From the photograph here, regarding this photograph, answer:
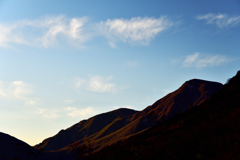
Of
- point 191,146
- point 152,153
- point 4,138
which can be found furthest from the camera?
point 4,138

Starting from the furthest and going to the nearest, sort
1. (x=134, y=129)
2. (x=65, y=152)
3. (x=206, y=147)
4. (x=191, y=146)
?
(x=65, y=152)
(x=134, y=129)
(x=191, y=146)
(x=206, y=147)

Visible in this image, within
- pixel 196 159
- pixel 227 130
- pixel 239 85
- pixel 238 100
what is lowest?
pixel 196 159

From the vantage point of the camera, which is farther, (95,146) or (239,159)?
(95,146)

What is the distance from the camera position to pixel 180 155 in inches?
604

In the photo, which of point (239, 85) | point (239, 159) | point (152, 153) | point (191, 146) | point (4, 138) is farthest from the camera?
point (4, 138)

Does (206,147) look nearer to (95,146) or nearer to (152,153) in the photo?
(152,153)

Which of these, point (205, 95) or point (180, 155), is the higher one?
point (205, 95)

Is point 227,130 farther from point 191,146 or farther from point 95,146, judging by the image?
point 95,146

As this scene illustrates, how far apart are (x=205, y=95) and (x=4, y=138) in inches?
7027

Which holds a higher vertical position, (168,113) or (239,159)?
(168,113)

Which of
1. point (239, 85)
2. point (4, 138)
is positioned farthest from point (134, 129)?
point (239, 85)

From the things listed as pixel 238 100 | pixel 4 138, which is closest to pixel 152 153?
pixel 238 100

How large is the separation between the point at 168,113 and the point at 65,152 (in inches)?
4016

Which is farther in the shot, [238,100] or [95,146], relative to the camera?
[95,146]
